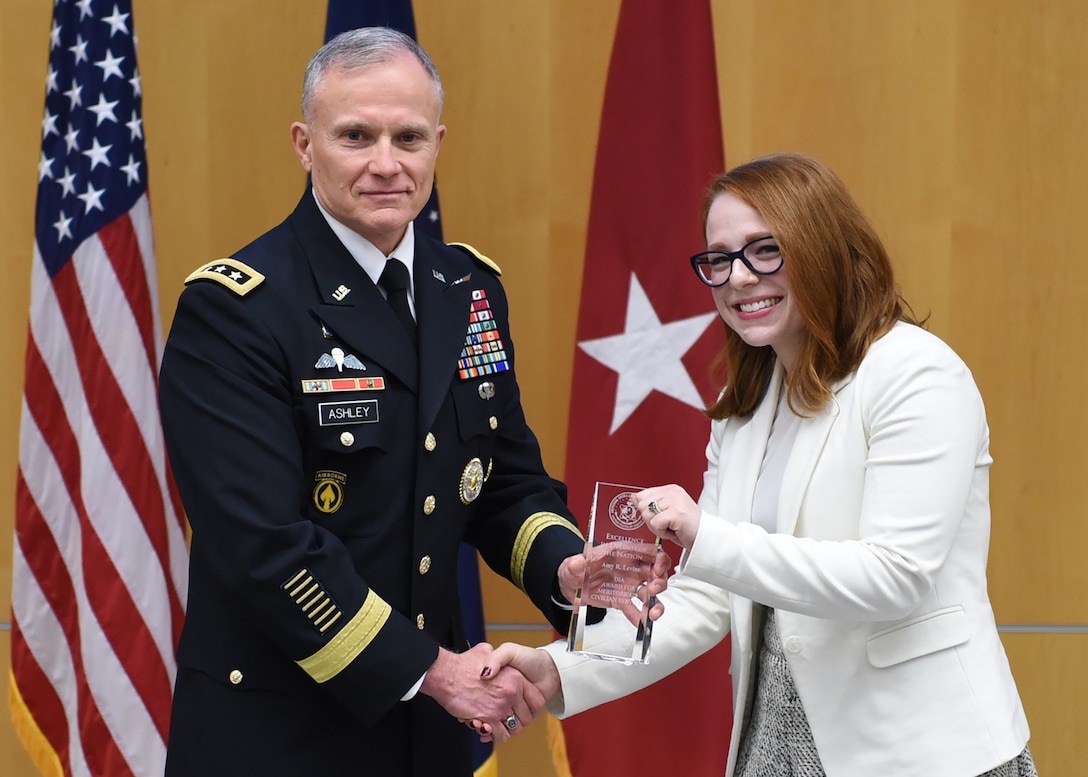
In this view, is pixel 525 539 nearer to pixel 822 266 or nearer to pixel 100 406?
pixel 822 266

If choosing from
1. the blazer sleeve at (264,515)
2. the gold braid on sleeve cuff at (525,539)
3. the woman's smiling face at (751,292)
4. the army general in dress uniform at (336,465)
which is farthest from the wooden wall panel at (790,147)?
the blazer sleeve at (264,515)

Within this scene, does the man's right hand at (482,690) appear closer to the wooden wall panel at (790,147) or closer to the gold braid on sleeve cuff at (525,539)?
the gold braid on sleeve cuff at (525,539)

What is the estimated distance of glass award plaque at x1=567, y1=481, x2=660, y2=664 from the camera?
167 cm

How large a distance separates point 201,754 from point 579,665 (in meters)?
0.62

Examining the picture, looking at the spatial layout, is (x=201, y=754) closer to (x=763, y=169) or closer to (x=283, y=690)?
(x=283, y=690)

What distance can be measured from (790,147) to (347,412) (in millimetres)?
1801

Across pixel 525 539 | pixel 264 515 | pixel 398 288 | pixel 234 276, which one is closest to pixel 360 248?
pixel 398 288

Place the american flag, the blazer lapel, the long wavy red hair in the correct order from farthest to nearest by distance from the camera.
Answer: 1. the american flag
2. the blazer lapel
3. the long wavy red hair

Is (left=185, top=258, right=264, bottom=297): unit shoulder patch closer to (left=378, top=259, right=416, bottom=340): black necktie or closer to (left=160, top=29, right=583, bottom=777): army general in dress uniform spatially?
(left=160, top=29, right=583, bottom=777): army general in dress uniform

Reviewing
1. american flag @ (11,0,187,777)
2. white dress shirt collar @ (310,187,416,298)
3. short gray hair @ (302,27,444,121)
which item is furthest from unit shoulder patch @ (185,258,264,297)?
american flag @ (11,0,187,777)

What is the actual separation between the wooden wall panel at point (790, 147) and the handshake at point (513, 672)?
48.7 inches

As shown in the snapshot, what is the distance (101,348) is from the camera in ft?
8.78

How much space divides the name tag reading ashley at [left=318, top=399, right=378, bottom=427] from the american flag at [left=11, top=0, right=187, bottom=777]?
3.83 ft

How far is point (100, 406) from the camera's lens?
2.66 metres
